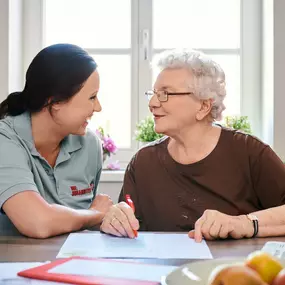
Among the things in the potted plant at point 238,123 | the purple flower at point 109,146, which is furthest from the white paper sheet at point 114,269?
the potted plant at point 238,123

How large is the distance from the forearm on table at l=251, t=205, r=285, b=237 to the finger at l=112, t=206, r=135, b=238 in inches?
13.9

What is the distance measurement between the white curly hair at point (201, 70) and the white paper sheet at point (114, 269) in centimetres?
89

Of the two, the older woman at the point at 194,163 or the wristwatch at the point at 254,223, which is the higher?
the older woman at the point at 194,163

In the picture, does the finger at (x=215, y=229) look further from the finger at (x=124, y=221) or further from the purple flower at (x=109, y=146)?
the purple flower at (x=109, y=146)

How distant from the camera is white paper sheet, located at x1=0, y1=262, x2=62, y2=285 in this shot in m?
0.87

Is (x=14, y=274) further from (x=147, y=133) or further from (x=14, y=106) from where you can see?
(x=147, y=133)

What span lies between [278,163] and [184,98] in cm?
39

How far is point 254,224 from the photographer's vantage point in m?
1.38

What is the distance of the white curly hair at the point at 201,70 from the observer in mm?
1760

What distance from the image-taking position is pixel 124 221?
1363 millimetres

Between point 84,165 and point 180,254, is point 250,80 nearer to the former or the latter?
point 84,165

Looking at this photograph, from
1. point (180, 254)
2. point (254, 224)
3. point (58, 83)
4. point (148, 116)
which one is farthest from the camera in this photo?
point (148, 116)

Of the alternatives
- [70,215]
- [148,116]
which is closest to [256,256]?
[70,215]

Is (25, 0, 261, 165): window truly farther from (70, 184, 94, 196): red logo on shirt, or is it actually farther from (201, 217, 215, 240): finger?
(201, 217, 215, 240): finger
